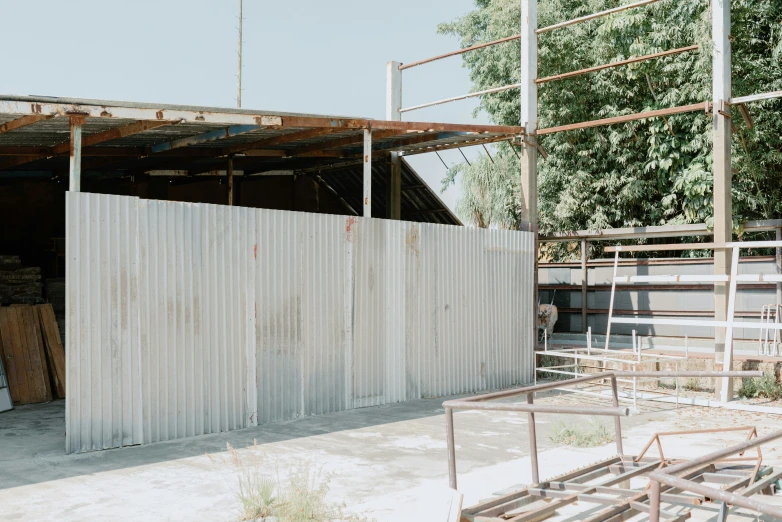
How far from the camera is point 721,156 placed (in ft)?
38.0

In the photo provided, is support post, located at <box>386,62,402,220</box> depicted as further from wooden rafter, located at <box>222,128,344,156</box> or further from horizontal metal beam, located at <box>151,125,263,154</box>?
horizontal metal beam, located at <box>151,125,263,154</box>

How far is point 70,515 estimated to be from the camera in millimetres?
5996

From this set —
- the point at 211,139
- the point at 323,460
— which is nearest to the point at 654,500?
the point at 323,460

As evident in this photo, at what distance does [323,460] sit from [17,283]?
23.8 ft

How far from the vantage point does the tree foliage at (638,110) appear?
17.0 meters

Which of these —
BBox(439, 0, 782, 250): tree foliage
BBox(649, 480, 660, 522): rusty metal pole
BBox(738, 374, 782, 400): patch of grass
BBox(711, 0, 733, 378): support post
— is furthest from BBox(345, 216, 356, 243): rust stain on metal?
BBox(439, 0, 782, 250): tree foliage

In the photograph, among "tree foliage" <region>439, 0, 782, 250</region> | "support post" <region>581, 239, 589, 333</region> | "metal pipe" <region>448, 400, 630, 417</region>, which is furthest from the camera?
"tree foliage" <region>439, 0, 782, 250</region>

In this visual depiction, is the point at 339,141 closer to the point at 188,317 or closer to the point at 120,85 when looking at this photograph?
the point at 188,317

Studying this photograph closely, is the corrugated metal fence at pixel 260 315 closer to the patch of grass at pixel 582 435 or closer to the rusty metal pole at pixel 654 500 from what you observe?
the patch of grass at pixel 582 435

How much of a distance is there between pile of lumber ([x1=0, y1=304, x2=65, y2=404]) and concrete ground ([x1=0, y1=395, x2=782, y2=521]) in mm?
657

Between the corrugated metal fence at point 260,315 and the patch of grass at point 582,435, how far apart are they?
3.16 m

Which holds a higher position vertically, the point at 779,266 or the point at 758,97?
the point at 758,97

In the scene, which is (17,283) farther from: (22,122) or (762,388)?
(762,388)

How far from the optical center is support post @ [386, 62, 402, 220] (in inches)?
615
